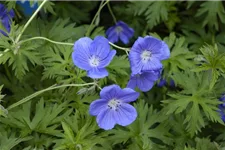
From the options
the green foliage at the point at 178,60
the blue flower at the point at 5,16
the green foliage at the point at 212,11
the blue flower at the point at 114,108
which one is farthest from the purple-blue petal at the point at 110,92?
the green foliage at the point at 212,11

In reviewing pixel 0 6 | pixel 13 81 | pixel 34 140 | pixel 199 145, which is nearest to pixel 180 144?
pixel 199 145

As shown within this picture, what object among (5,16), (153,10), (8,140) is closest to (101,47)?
(8,140)

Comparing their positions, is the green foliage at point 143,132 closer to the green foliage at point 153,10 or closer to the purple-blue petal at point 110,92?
the purple-blue petal at point 110,92

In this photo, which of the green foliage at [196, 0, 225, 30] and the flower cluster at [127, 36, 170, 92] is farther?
the green foliage at [196, 0, 225, 30]

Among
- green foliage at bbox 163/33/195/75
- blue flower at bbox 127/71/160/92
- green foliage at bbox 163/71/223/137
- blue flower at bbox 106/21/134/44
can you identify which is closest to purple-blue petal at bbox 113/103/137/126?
blue flower at bbox 127/71/160/92

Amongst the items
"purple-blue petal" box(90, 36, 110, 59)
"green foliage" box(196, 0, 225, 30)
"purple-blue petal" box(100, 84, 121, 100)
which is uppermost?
"purple-blue petal" box(90, 36, 110, 59)

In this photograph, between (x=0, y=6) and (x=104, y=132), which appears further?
(x=0, y=6)

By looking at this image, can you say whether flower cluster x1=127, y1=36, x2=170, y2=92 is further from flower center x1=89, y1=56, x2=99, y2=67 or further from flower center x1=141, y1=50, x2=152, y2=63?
flower center x1=89, y1=56, x2=99, y2=67

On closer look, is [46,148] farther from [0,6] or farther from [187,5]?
[187,5]

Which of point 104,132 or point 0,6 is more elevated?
point 0,6
